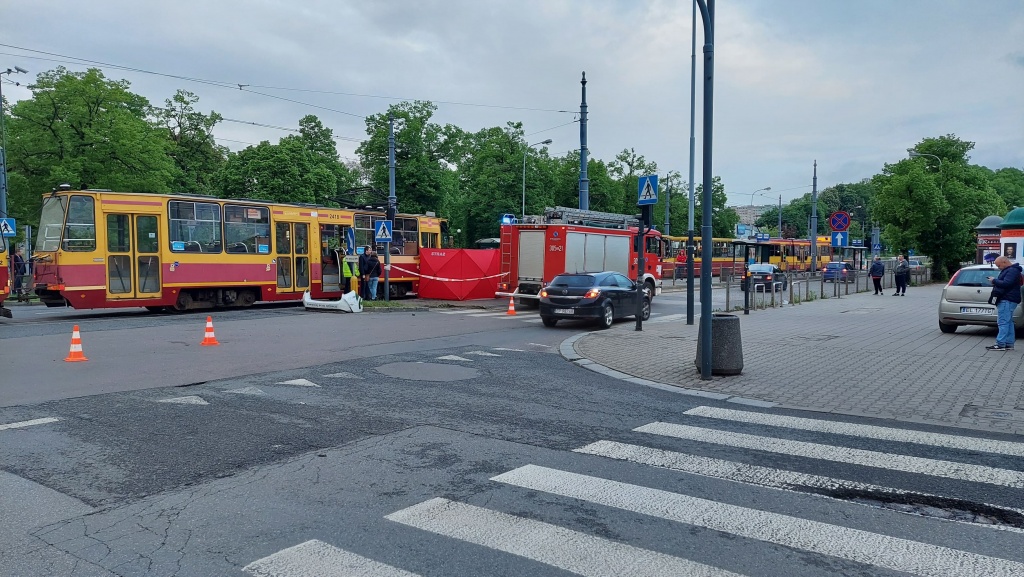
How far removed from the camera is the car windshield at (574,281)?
17.8 meters

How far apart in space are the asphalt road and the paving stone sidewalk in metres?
0.85

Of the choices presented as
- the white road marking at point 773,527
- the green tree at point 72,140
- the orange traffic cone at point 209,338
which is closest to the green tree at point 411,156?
the green tree at point 72,140

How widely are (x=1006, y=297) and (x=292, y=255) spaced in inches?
761

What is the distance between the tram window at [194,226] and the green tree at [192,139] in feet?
106

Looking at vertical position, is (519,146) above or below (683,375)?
above

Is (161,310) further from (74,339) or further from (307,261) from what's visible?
(74,339)

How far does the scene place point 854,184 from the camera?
441 ft

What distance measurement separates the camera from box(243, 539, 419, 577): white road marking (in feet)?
12.2

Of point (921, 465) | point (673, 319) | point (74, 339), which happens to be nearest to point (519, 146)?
point (673, 319)

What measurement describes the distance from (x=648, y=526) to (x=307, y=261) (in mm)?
21474

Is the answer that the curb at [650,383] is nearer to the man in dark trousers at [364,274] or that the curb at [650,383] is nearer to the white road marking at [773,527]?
the white road marking at [773,527]

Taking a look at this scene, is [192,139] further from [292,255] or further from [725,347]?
[725,347]

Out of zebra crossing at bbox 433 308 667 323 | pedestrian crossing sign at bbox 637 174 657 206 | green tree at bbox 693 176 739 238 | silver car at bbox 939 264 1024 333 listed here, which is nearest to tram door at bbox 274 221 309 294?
zebra crossing at bbox 433 308 667 323

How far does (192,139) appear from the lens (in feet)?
175
